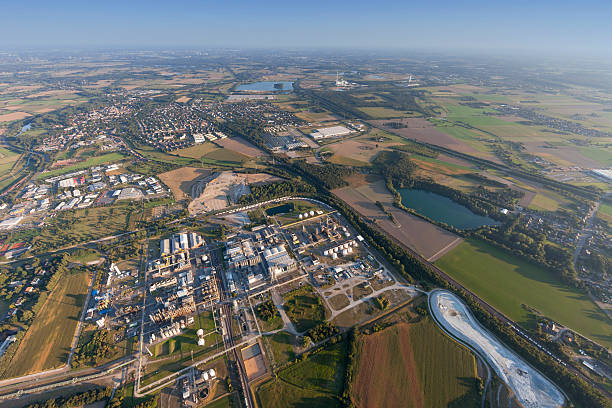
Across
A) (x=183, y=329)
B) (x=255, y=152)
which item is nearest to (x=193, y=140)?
(x=255, y=152)

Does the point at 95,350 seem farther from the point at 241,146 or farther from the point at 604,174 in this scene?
the point at 604,174

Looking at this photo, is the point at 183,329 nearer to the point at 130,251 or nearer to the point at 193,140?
the point at 130,251

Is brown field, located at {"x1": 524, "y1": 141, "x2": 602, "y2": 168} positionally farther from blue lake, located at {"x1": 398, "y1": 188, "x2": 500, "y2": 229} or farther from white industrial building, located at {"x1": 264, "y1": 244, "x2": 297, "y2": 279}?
white industrial building, located at {"x1": 264, "y1": 244, "x2": 297, "y2": 279}

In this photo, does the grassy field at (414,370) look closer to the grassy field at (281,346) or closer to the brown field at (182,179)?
the grassy field at (281,346)

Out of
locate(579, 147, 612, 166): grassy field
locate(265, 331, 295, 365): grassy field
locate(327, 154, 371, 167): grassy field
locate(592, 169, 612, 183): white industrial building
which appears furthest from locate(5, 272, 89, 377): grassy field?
locate(579, 147, 612, 166): grassy field

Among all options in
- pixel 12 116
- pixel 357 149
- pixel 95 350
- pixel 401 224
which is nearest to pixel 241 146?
pixel 357 149

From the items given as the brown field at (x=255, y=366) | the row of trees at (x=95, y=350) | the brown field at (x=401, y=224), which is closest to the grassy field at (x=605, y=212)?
the brown field at (x=401, y=224)
